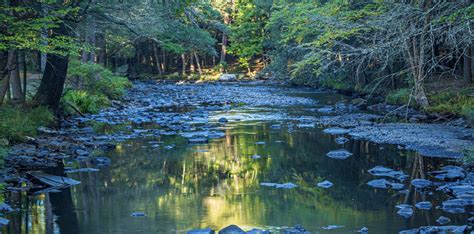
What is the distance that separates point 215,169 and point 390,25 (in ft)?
25.3

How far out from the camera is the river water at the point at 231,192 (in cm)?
882

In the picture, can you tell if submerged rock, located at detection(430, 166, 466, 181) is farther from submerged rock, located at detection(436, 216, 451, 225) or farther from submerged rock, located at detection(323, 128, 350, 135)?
submerged rock, located at detection(323, 128, 350, 135)

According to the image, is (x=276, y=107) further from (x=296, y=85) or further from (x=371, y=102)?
(x=296, y=85)

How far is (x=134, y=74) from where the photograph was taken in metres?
64.9

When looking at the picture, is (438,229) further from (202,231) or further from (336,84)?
(336,84)

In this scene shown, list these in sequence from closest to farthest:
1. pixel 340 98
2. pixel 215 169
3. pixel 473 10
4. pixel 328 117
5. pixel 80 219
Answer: pixel 80 219
pixel 215 169
pixel 473 10
pixel 328 117
pixel 340 98

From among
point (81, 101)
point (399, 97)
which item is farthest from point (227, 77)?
point (81, 101)

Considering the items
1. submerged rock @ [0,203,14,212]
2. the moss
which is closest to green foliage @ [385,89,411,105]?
the moss

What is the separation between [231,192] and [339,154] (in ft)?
15.2

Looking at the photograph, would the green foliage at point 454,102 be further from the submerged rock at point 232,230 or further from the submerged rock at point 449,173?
the submerged rock at point 232,230

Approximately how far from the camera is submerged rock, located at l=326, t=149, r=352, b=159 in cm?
1458

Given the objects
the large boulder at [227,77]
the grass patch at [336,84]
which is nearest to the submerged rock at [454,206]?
the grass patch at [336,84]

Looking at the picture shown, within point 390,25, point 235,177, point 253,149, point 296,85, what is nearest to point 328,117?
point 390,25

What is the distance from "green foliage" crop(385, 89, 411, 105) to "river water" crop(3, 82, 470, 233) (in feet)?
30.0
